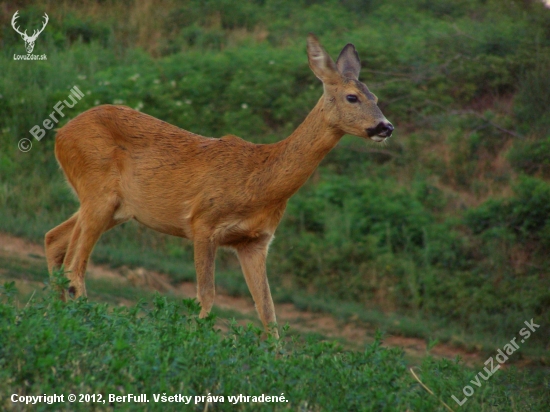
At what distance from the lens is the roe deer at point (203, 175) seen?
8.15 meters

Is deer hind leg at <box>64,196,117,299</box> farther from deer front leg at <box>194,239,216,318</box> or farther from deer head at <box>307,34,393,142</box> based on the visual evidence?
deer head at <box>307,34,393,142</box>

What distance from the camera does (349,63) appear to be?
873cm

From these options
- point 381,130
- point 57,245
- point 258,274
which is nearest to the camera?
point 381,130

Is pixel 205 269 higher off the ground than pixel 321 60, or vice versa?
pixel 321 60

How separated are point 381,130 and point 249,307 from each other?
6473 mm

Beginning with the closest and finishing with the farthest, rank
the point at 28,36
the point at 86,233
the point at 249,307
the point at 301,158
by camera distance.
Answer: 1. the point at 301,158
2. the point at 86,233
3. the point at 249,307
4. the point at 28,36

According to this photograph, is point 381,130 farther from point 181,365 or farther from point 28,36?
point 28,36

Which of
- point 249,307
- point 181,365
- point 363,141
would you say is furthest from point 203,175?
point 363,141

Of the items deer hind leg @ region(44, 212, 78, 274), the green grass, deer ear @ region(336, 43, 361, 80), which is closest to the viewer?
the green grass

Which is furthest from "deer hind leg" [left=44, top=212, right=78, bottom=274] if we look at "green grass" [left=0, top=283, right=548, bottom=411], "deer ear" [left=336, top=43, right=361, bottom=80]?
"deer ear" [left=336, top=43, right=361, bottom=80]

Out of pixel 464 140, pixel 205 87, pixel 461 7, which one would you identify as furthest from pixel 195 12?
pixel 464 140

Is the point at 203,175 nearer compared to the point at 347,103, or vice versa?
the point at 347,103

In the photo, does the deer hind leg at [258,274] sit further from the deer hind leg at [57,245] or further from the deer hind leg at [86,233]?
the deer hind leg at [57,245]

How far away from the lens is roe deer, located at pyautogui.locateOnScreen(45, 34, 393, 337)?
8.15m
